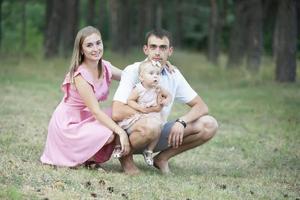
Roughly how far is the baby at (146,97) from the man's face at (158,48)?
130 mm

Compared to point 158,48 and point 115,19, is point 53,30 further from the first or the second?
point 158,48

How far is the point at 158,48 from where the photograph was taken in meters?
7.40

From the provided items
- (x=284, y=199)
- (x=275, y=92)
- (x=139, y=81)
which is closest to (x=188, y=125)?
(x=139, y=81)

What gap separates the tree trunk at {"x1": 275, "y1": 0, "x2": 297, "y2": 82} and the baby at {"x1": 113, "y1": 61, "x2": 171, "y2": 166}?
41.5 feet

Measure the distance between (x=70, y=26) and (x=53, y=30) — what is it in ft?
12.7

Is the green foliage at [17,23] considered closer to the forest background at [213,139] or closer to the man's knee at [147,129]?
the forest background at [213,139]

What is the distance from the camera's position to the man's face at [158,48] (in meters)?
7.40

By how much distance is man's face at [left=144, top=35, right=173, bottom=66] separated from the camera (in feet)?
24.3

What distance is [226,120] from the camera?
13648 mm

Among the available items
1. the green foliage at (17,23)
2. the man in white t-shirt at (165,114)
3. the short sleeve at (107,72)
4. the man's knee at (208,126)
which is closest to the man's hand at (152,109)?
the man in white t-shirt at (165,114)

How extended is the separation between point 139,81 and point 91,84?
53 cm

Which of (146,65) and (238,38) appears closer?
(146,65)

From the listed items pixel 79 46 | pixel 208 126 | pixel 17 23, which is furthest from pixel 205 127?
pixel 17 23

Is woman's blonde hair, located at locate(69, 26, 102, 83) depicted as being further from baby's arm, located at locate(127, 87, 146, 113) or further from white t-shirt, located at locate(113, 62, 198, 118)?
baby's arm, located at locate(127, 87, 146, 113)
